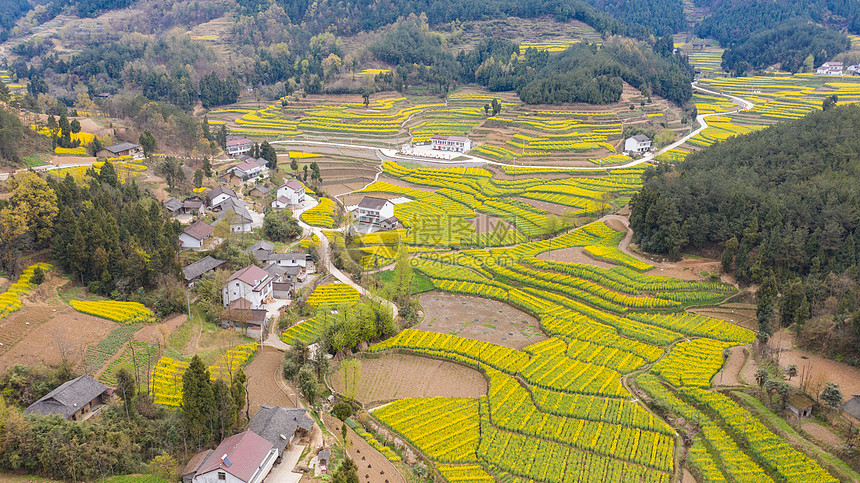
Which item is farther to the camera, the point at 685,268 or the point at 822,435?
the point at 685,268

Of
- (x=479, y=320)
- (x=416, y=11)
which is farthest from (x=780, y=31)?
(x=479, y=320)

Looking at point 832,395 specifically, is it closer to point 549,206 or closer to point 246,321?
point 246,321

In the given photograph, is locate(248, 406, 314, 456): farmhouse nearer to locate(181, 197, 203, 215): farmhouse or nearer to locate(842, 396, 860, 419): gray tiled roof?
locate(842, 396, 860, 419): gray tiled roof

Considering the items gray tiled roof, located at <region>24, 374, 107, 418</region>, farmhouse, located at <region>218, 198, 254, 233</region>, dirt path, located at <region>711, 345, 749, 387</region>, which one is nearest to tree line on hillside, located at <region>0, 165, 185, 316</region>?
gray tiled roof, located at <region>24, 374, 107, 418</region>

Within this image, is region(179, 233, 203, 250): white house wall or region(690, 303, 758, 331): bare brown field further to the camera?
region(179, 233, 203, 250): white house wall

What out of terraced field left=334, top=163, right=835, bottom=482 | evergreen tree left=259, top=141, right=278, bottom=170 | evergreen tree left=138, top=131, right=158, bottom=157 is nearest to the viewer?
terraced field left=334, top=163, right=835, bottom=482

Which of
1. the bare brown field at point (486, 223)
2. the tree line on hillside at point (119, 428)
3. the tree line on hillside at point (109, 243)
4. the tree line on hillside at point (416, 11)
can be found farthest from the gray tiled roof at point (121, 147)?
the tree line on hillside at point (416, 11)
